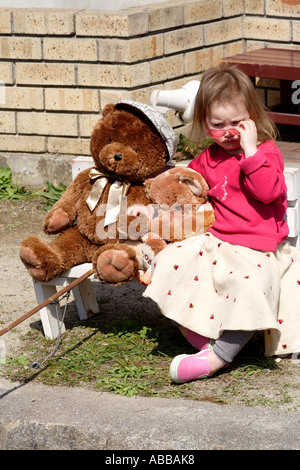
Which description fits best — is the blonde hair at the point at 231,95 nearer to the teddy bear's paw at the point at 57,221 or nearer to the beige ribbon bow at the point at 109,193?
the beige ribbon bow at the point at 109,193

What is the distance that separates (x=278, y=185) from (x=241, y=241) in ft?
0.96

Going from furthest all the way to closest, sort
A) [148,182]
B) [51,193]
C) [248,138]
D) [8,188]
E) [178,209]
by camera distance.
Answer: [8,188] < [51,193] < [148,182] < [178,209] < [248,138]

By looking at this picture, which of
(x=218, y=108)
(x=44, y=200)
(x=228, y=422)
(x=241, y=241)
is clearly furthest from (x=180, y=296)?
(x=44, y=200)

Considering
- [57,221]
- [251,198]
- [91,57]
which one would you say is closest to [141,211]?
[57,221]

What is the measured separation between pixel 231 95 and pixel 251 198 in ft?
1.50

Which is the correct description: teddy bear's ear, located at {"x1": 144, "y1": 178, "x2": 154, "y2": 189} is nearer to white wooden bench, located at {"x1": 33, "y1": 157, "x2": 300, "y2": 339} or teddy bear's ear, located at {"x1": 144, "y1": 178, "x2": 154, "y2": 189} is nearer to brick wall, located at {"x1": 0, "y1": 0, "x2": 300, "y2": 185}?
white wooden bench, located at {"x1": 33, "y1": 157, "x2": 300, "y2": 339}

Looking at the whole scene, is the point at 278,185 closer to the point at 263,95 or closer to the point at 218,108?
the point at 218,108

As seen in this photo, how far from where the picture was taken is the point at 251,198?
3.34m

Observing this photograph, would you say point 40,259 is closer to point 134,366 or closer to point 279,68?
point 134,366

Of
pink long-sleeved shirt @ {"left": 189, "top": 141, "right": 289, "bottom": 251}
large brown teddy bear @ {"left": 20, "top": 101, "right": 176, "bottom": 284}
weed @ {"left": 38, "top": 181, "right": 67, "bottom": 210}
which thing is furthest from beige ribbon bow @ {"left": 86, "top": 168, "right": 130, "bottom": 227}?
weed @ {"left": 38, "top": 181, "right": 67, "bottom": 210}

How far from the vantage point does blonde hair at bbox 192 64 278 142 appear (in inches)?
131

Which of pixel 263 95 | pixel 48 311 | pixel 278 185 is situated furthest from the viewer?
pixel 263 95

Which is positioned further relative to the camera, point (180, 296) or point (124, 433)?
point (180, 296)

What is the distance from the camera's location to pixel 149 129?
354 centimetres
